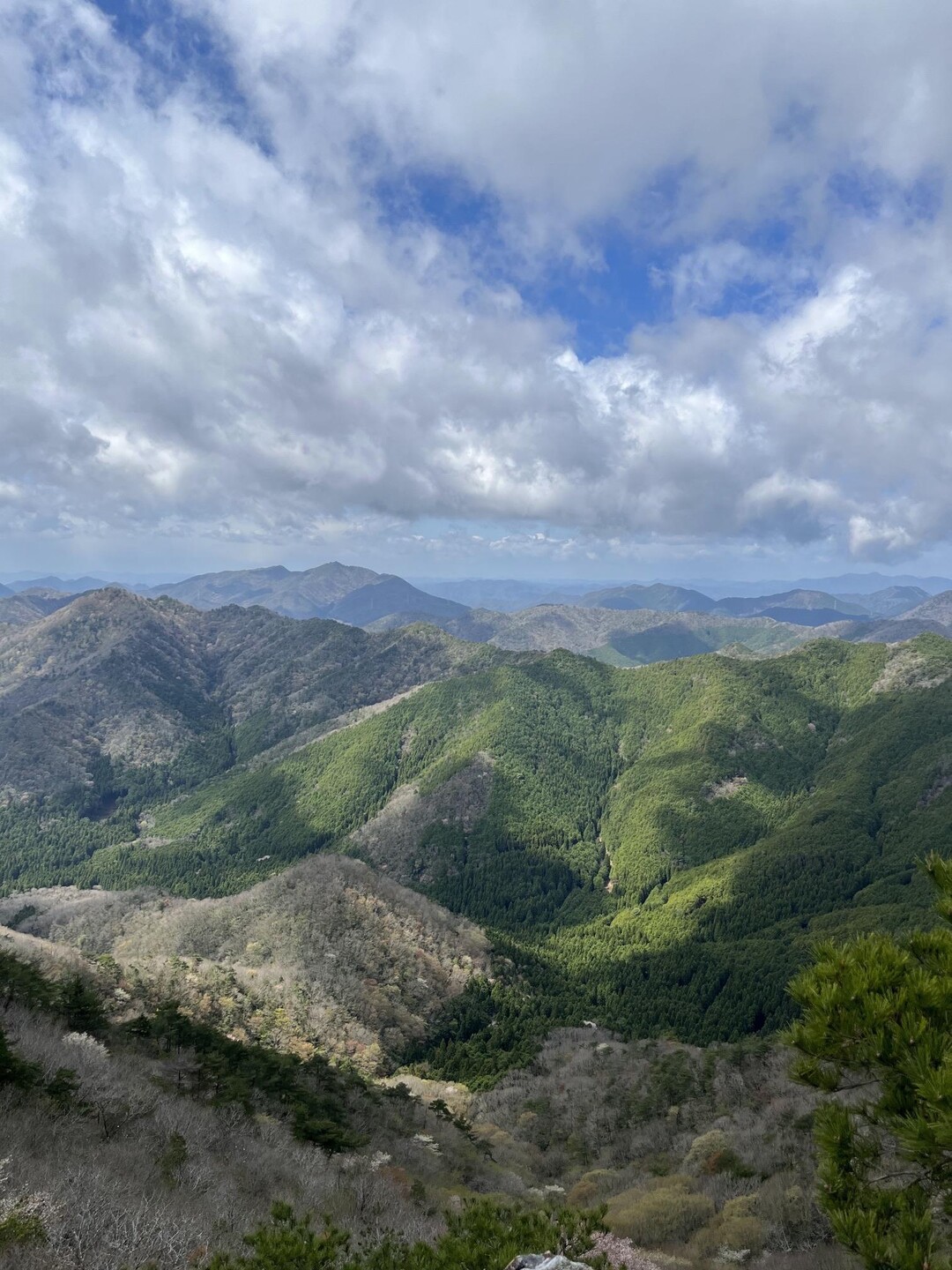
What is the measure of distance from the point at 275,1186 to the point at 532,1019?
117442 millimetres

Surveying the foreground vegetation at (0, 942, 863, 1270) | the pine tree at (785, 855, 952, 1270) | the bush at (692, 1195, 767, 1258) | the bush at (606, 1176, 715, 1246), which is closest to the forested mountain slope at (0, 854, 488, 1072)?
the foreground vegetation at (0, 942, 863, 1270)

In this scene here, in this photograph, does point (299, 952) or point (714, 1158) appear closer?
point (714, 1158)

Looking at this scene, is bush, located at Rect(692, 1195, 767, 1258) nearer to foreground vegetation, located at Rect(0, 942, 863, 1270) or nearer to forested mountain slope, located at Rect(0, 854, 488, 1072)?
foreground vegetation, located at Rect(0, 942, 863, 1270)

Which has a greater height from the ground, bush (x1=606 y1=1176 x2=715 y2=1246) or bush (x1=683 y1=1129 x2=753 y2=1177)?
bush (x1=606 y1=1176 x2=715 y2=1246)

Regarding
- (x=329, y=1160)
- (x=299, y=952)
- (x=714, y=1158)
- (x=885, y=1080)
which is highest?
(x=885, y=1080)

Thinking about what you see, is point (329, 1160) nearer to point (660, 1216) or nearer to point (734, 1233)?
point (660, 1216)

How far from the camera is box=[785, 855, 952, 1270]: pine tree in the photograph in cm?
1051

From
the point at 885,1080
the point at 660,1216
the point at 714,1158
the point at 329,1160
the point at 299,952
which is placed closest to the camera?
the point at 885,1080

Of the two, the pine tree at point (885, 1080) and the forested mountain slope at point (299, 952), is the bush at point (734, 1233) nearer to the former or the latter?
the pine tree at point (885, 1080)

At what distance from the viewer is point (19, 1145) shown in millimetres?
26938

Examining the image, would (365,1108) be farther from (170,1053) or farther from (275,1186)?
(275,1186)

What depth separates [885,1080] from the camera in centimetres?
1185

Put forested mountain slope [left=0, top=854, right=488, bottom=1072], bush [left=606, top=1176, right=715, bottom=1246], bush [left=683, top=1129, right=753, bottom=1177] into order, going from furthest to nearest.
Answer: forested mountain slope [left=0, top=854, right=488, bottom=1072] < bush [left=683, top=1129, right=753, bottom=1177] < bush [left=606, top=1176, right=715, bottom=1246]


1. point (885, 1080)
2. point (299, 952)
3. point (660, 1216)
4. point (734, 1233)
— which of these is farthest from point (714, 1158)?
point (299, 952)
